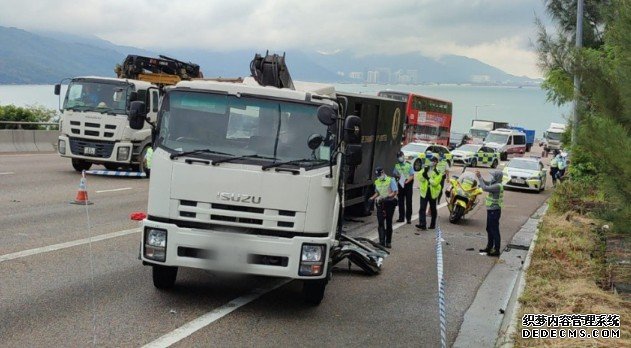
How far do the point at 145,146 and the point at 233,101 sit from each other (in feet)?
45.7

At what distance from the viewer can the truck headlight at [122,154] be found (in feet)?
67.6

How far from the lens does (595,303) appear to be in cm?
838

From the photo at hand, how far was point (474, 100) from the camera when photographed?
13962cm

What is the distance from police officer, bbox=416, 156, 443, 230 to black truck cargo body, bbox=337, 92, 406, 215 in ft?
4.14

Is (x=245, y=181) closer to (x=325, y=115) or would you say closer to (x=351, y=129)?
(x=325, y=115)

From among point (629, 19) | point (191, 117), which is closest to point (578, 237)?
point (629, 19)

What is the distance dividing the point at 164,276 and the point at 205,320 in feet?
3.94

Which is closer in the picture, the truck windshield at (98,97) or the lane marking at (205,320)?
the lane marking at (205,320)

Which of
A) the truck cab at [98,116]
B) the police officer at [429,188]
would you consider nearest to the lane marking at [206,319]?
the police officer at [429,188]

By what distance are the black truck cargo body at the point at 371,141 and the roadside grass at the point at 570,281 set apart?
398 cm

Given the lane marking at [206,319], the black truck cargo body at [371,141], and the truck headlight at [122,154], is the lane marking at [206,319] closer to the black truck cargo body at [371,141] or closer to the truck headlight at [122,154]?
the black truck cargo body at [371,141]

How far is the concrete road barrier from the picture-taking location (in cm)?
2772

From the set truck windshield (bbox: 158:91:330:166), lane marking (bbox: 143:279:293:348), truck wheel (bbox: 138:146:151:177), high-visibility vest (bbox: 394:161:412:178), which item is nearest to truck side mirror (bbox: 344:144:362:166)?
truck windshield (bbox: 158:91:330:166)

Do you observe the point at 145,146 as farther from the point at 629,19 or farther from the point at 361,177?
the point at 629,19
